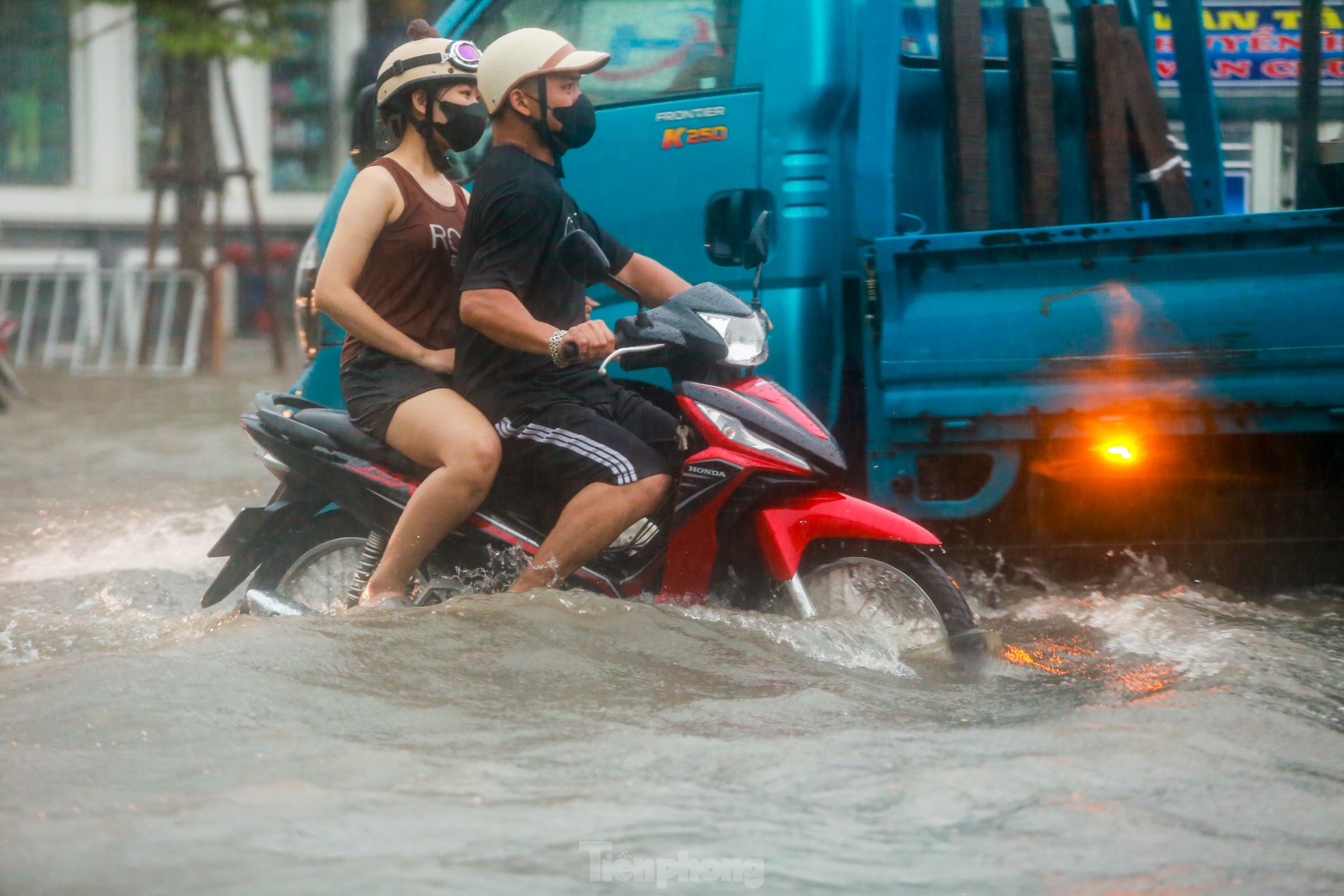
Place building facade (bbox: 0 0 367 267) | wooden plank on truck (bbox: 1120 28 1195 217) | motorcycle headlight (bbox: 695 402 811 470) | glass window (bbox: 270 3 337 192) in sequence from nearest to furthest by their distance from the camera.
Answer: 1. motorcycle headlight (bbox: 695 402 811 470)
2. wooden plank on truck (bbox: 1120 28 1195 217)
3. building facade (bbox: 0 0 367 267)
4. glass window (bbox: 270 3 337 192)

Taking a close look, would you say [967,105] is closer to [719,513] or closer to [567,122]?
[567,122]

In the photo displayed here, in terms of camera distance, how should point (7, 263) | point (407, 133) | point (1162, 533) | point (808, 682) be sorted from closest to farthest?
point (808, 682) → point (407, 133) → point (1162, 533) → point (7, 263)

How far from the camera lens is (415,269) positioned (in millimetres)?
4348

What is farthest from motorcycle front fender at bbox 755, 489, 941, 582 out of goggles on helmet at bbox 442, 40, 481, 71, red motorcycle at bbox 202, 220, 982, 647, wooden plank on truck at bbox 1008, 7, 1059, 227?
wooden plank on truck at bbox 1008, 7, 1059, 227

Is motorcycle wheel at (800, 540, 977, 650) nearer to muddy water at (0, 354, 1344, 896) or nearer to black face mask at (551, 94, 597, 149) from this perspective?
muddy water at (0, 354, 1344, 896)

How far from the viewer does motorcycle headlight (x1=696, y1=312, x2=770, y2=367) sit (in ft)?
13.3

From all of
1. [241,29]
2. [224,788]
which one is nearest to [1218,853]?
[224,788]

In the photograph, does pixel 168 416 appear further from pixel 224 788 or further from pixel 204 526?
pixel 224 788

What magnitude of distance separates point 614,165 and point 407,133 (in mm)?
1130

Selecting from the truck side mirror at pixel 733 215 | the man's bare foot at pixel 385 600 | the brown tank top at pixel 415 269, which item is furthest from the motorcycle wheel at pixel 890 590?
the truck side mirror at pixel 733 215

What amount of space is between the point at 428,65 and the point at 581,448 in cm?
116

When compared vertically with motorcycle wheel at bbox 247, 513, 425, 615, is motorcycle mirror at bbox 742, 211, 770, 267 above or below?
above

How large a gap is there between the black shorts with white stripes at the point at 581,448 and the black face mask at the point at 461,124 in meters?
0.83

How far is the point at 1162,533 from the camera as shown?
526 centimetres
